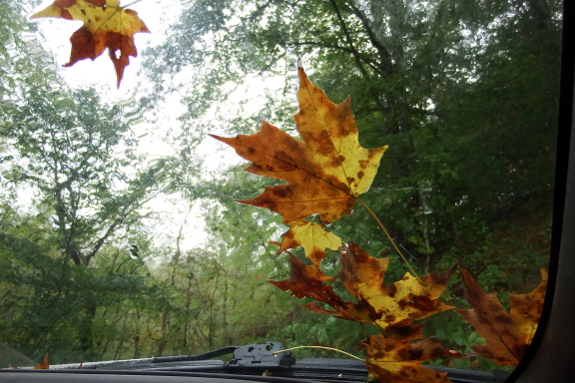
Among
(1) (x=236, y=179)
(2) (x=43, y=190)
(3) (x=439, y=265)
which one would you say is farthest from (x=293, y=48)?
(2) (x=43, y=190)

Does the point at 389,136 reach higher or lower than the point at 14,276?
higher

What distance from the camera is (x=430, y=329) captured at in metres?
1.31

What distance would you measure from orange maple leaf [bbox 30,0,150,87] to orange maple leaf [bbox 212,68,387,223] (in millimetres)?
513

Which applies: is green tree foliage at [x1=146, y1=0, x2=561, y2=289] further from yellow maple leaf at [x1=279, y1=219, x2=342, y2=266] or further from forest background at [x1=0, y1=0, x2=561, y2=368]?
yellow maple leaf at [x1=279, y1=219, x2=342, y2=266]

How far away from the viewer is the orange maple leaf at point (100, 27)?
89cm

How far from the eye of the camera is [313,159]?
71cm

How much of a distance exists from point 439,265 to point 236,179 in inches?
35.9

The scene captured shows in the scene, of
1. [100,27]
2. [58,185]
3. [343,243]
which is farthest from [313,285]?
[58,185]

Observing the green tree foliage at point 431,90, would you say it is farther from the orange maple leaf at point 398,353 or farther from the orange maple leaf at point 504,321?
the orange maple leaf at point 398,353

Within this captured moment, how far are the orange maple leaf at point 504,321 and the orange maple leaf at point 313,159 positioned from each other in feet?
1.05

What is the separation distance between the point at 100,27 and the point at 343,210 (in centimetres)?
69

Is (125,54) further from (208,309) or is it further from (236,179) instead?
(208,309)

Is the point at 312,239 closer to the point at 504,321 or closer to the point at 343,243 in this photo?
the point at 343,243

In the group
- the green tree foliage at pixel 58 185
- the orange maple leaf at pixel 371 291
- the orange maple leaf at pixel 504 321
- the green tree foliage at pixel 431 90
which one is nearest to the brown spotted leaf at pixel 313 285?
the orange maple leaf at pixel 371 291
